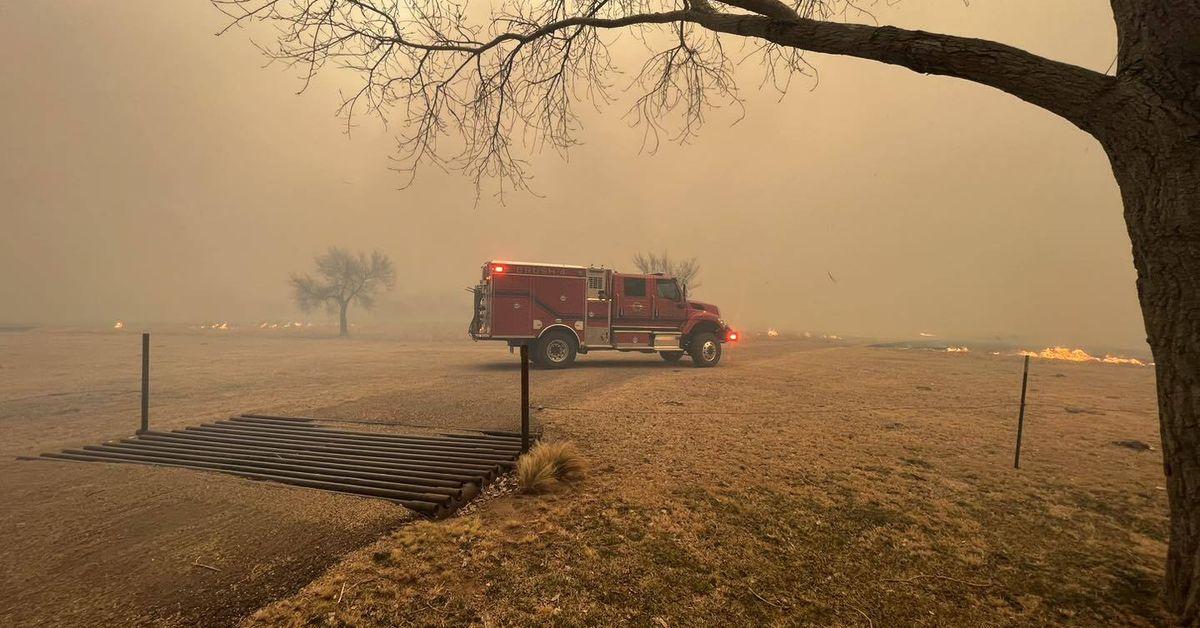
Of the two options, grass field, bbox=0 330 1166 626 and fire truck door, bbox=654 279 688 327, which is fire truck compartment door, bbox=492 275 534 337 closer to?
fire truck door, bbox=654 279 688 327

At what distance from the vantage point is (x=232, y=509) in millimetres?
3248

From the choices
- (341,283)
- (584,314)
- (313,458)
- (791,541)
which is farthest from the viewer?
(341,283)

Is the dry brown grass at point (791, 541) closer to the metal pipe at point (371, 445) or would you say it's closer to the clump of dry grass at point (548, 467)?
the clump of dry grass at point (548, 467)

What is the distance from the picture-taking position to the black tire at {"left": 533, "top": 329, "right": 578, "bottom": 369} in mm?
12883

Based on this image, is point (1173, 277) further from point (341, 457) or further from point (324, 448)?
point (324, 448)

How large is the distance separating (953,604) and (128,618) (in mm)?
4141

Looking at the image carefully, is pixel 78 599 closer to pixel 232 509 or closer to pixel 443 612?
pixel 232 509

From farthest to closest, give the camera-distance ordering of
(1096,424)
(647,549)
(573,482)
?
(1096,424), (573,482), (647,549)

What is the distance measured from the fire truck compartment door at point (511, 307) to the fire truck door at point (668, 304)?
3942 millimetres

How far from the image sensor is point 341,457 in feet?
15.0

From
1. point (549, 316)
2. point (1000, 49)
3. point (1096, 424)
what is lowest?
point (1096, 424)

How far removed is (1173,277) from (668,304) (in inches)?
463

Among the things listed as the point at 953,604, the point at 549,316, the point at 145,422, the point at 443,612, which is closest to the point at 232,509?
the point at 443,612

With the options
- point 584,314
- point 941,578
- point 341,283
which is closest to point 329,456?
point 941,578
